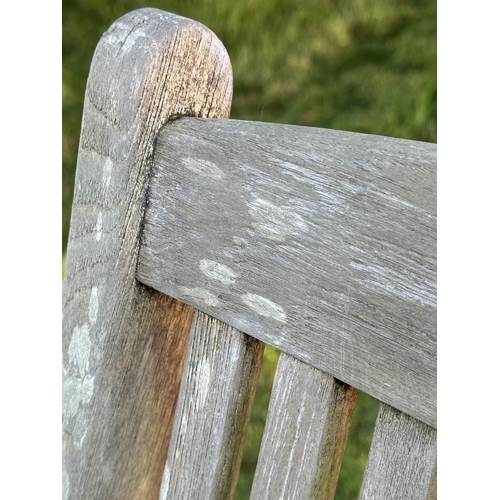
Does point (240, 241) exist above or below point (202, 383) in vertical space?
above

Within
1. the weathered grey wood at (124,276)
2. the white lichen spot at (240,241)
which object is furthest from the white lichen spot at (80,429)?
the white lichen spot at (240,241)

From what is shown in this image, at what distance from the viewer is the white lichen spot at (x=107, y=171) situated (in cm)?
57

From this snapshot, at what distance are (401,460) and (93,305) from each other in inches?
10.4

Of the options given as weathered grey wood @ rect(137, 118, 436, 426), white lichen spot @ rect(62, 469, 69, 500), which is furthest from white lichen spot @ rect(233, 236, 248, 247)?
white lichen spot @ rect(62, 469, 69, 500)

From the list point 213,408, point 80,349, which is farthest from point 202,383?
point 80,349

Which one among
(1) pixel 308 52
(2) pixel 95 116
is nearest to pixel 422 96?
(1) pixel 308 52

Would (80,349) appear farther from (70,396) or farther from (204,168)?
(204,168)

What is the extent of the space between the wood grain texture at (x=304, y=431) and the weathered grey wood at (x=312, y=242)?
0.02m

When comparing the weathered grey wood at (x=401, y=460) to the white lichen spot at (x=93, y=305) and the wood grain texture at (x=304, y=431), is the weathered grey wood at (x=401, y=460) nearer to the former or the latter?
the wood grain texture at (x=304, y=431)

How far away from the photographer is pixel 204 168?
1.66 feet

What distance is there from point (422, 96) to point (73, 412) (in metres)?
Result: 1.51

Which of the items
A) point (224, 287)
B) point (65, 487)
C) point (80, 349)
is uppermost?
point (224, 287)

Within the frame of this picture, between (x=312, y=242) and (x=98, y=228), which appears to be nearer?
(x=312, y=242)

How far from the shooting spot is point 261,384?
Result: 1952 mm
